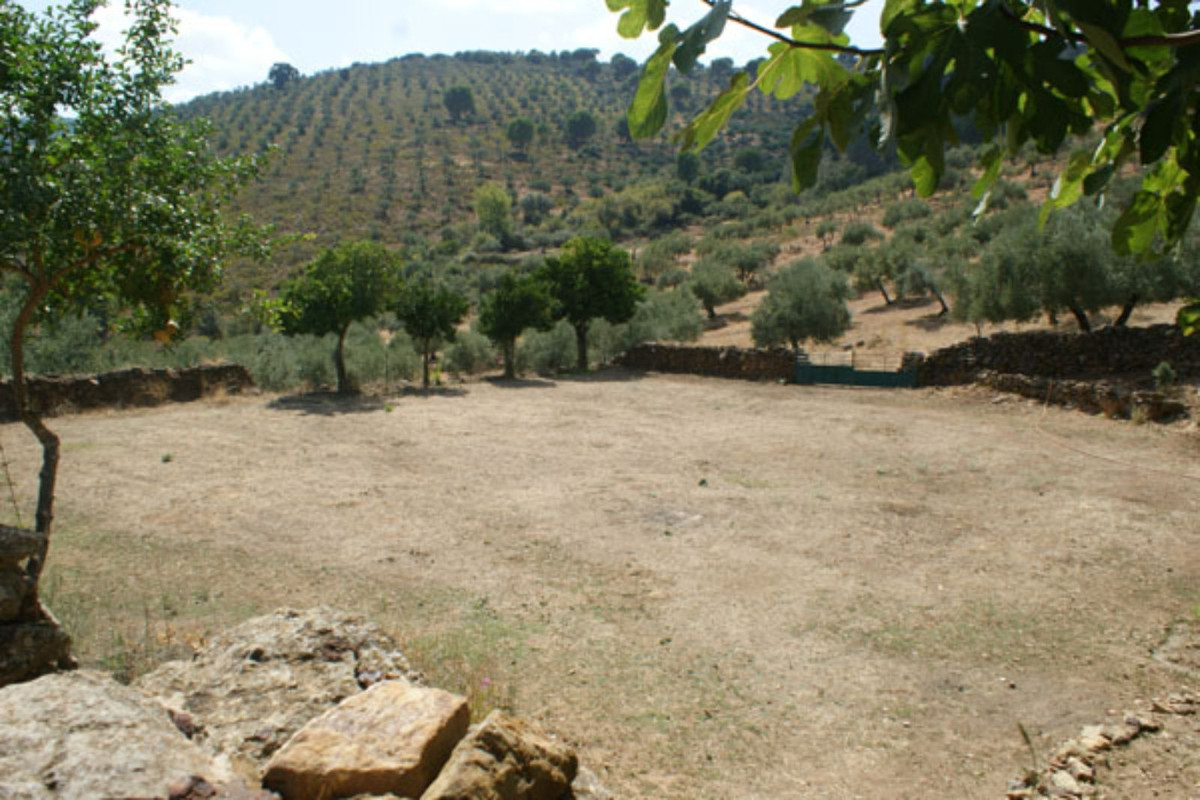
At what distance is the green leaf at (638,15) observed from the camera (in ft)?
4.69

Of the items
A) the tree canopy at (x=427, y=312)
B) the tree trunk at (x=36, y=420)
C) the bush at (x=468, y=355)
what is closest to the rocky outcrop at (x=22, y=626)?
the tree trunk at (x=36, y=420)

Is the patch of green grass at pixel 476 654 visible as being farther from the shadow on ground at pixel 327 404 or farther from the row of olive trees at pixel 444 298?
the shadow on ground at pixel 327 404

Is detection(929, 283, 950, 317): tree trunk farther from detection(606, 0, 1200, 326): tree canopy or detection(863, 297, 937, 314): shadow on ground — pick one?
detection(606, 0, 1200, 326): tree canopy

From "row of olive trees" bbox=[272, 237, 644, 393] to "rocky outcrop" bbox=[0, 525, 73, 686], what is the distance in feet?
45.4

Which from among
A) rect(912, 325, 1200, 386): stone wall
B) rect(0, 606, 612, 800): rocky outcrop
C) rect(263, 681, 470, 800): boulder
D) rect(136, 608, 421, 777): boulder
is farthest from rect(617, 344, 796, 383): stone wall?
rect(263, 681, 470, 800): boulder

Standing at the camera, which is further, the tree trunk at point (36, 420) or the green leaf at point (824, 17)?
the tree trunk at point (36, 420)

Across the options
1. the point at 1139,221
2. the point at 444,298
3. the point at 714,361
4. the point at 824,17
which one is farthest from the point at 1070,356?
the point at 824,17

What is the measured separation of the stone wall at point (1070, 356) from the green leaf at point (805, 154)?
61.2 feet

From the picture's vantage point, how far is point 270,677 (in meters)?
4.24

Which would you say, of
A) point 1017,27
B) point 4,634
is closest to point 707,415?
point 4,634

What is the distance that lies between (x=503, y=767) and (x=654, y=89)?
262cm

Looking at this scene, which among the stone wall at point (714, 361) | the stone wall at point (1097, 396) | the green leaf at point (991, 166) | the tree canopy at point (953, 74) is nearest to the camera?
the tree canopy at point (953, 74)

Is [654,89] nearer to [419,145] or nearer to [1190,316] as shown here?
[1190,316]

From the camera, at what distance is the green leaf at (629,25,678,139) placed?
1379 mm
